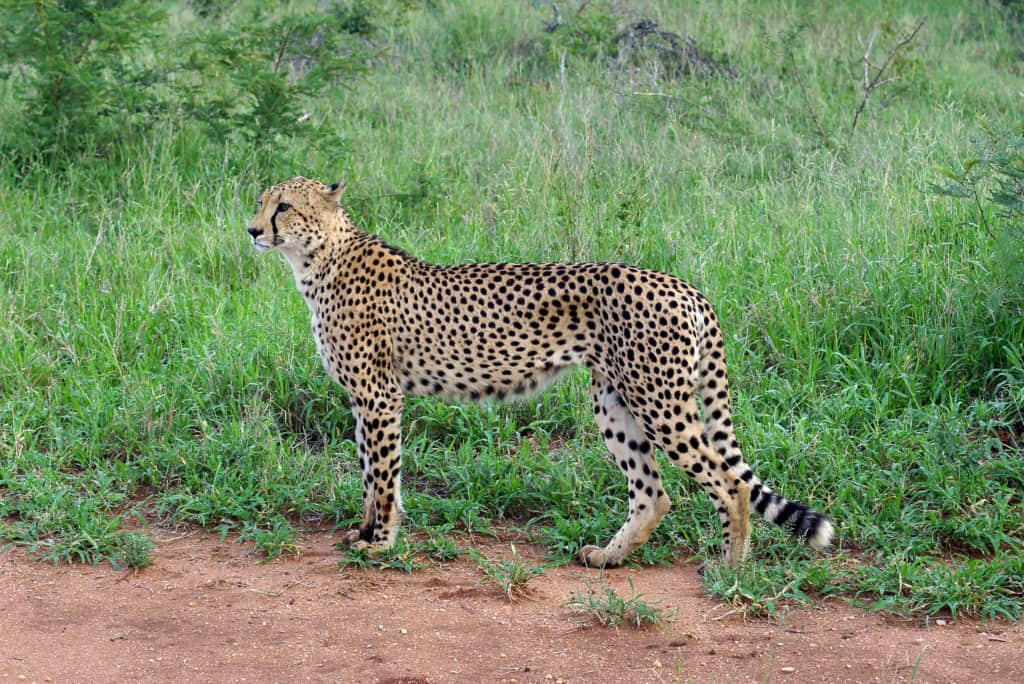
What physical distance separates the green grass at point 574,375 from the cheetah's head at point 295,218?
846mm

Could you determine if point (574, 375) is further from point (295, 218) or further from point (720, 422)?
point (295, 218)

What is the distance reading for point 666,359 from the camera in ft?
13.7

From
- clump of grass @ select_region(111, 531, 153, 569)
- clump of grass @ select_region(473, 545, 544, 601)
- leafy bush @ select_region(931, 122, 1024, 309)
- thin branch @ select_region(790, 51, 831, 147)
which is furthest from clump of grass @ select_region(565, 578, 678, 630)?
thin branch @ select_region(790, 51, 831, 147)

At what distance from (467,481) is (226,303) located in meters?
1.85

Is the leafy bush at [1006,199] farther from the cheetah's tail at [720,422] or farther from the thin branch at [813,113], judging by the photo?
the thin branch at [813,113]

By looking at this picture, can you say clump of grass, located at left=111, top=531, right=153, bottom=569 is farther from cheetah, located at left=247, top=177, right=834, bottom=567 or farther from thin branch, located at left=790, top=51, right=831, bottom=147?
thin branch, located at left=790, top=51, right=831, bottom=147

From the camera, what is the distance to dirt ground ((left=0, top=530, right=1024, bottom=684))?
3.62m

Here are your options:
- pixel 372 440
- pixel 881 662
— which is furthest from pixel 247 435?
pixel 881 662

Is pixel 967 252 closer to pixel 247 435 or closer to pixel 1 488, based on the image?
pixel 247 435

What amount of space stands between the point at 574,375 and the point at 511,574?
4.62ft

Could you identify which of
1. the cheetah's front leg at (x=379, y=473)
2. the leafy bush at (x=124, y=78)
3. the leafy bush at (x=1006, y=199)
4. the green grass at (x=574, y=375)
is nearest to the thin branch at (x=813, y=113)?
the green grass at (x=574, y=375)

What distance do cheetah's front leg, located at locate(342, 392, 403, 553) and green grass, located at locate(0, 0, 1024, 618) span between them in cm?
15

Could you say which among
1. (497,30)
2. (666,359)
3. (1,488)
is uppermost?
(497,30)

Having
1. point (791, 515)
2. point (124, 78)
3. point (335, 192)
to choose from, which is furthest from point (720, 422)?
point (124, 78)
